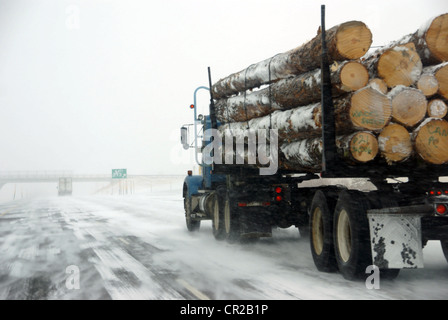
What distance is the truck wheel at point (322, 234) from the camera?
7.01m

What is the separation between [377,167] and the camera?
20.8ft

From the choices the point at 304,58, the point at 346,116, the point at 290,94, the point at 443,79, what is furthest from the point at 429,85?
the point at 290,94

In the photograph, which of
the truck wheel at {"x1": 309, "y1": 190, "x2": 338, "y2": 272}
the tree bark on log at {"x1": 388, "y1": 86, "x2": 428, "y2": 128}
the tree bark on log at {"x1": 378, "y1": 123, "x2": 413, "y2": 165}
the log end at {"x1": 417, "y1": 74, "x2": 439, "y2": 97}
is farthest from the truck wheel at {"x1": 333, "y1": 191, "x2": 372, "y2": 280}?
the log end at {"x1": 417, "y1": 74, "x2": 439, "y2": 97}

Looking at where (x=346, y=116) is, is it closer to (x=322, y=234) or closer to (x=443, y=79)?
(x=443, y=79)

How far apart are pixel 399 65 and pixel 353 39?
27.7 inches

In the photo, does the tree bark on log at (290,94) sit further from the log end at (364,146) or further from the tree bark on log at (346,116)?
the log end at (364,146)

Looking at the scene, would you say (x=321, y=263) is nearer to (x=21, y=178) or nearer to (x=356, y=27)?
(x=356, y=27)

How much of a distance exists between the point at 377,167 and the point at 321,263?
1.81 m

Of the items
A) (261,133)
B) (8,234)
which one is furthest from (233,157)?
(8,234)

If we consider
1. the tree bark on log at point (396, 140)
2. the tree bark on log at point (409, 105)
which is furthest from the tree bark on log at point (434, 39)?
the tree bark on log at point (396, 140)

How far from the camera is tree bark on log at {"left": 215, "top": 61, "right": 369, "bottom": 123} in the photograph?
618 cm

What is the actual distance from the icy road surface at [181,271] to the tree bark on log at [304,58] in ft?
10.3

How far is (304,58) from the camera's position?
7406mm
